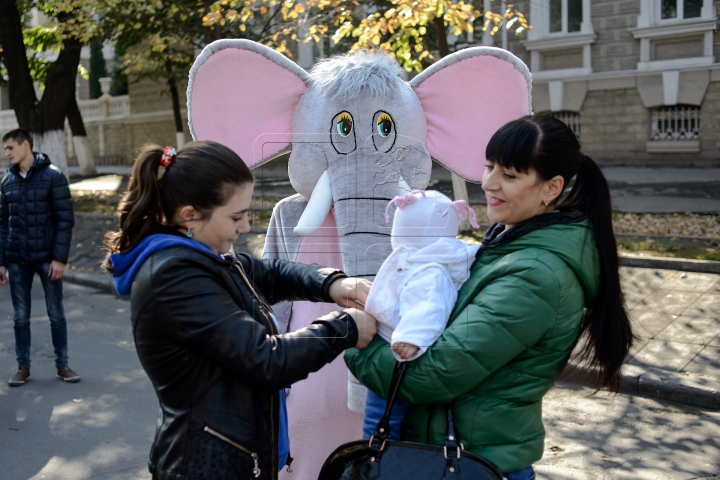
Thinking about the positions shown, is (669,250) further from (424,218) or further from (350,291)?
(424,218)

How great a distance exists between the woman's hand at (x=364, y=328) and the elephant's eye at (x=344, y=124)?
112 centimetres

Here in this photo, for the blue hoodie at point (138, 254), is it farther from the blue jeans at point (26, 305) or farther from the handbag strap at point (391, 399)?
the blue jeans at point (26, 305)

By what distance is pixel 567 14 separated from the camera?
1666 cm

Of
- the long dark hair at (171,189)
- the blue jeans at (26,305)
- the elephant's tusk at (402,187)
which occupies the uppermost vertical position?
the long dark hair at (171,189)

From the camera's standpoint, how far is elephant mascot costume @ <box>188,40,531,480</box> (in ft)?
9.04

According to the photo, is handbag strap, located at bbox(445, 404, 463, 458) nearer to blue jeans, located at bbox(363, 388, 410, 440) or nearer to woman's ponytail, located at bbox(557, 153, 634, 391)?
blue jeans, located at bbox(363, 388, 410, 440)

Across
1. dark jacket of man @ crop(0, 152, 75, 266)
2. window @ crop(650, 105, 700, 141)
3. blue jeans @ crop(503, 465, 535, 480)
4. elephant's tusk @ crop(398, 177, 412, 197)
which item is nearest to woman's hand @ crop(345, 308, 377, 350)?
blue jeans @ crop(503, 465, 535, 480)

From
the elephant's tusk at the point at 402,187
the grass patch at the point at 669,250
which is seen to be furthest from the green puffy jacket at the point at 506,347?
the grass patch at the point at 669,250

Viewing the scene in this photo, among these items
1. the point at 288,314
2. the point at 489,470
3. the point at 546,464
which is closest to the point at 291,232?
the point at 288,314

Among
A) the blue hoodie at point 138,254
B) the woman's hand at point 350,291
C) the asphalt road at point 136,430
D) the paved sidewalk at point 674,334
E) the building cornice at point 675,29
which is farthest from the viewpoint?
the building cornice at point 675,29

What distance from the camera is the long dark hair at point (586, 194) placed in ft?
6.36

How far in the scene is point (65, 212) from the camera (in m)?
5.77

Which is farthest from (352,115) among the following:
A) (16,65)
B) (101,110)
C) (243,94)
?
(101,110)

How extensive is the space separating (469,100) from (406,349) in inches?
64.4
